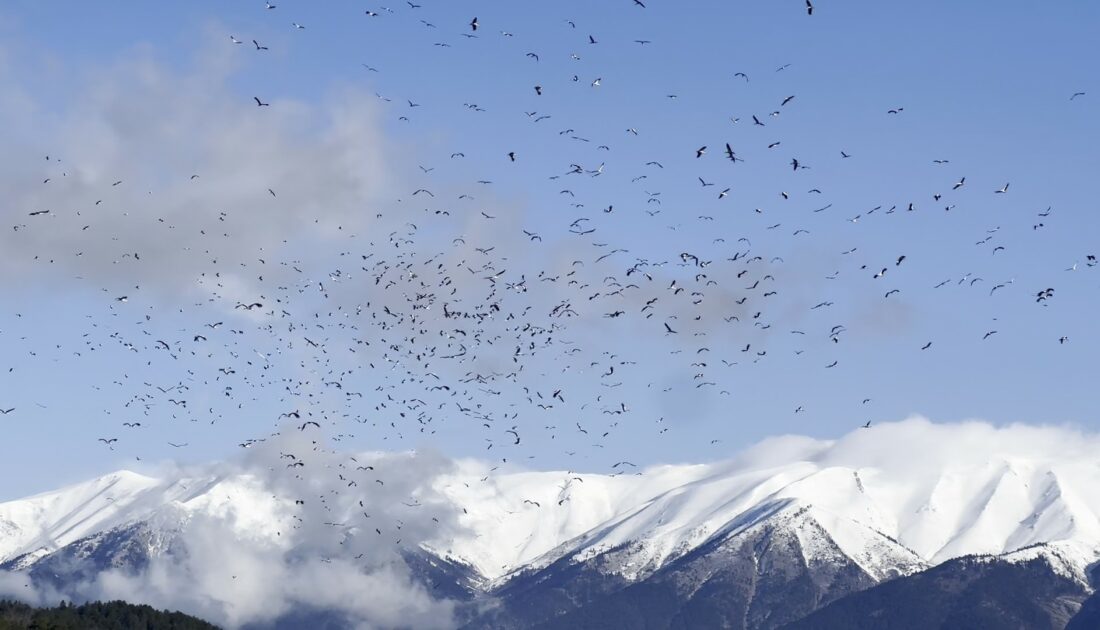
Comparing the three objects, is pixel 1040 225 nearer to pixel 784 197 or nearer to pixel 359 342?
pixel 784 197

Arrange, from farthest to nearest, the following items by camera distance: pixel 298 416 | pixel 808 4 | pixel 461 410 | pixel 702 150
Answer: pixel 298 416
pixel 461 410
pixel 702 150
pixel 808 4

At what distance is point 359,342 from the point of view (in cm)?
17125

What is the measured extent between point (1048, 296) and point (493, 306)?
5465 cm

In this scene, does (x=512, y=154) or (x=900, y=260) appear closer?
(x=512, y=154)

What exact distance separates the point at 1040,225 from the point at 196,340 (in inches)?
3218

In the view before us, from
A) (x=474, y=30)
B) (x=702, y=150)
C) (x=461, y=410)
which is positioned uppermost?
(x=474, y=30)

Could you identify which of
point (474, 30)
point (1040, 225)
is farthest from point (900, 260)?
point (474, 30)

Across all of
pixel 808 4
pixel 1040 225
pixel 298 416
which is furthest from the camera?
pixel 298 416

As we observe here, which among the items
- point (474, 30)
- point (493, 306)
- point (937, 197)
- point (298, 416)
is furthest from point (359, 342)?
point (937, 197)

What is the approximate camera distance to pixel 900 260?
160000mm

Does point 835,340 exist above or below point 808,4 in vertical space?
below

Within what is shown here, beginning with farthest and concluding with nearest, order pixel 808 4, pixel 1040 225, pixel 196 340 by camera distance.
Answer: pixel 196 340, pixel 1040 225, pixel 808 4

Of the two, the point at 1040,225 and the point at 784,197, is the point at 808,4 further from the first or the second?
the point at 1040,225

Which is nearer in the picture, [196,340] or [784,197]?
[784,197]
